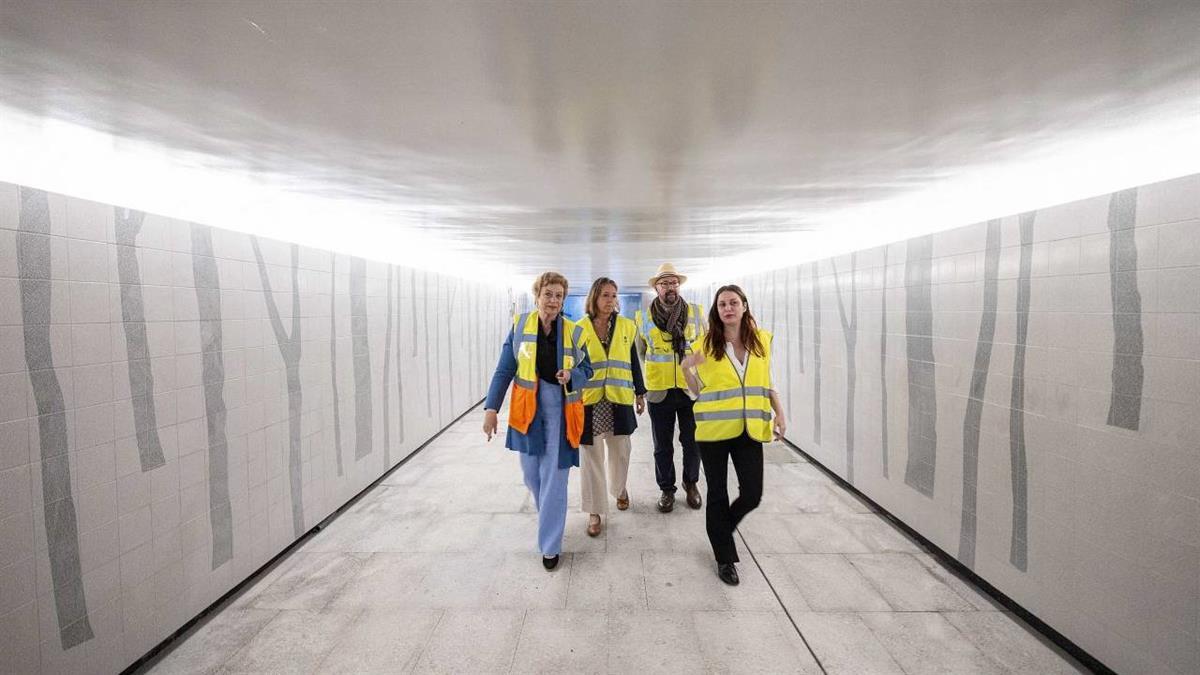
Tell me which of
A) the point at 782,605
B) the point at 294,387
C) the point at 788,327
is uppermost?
the point at 788,327

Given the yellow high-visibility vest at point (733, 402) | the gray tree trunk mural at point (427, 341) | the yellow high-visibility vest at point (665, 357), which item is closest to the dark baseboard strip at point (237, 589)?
the gray tree trunk mural at point (427, 341)

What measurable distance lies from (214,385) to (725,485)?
2971mm

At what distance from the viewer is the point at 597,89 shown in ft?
5.30

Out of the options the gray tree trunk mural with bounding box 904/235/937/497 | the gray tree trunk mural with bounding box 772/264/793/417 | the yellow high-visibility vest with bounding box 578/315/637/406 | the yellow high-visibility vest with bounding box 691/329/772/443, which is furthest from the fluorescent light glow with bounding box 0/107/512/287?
the gray tree trunk mural with bounding box 772/264/793/417

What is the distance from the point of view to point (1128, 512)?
217 centimetres

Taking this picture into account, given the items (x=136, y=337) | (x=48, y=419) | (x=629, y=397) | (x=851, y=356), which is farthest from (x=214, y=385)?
(x=851, y=356)

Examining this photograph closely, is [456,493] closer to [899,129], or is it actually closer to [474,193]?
[474,193]

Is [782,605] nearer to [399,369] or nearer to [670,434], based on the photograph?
[670,434]

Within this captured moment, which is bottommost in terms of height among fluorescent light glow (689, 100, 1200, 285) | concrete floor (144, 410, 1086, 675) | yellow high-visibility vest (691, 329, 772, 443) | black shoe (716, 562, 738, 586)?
concrete floor (144, 410, 1086, 675)

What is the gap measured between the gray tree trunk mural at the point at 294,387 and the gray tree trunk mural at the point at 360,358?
0.81 metres

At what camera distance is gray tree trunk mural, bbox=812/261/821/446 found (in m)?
5.39

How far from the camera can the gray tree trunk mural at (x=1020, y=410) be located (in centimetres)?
267

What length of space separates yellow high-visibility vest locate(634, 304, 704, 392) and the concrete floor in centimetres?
104

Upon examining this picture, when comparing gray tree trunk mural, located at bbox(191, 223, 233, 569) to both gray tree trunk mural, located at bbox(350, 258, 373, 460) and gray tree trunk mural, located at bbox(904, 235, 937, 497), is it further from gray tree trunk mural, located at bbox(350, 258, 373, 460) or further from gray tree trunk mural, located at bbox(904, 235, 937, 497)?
gray tree trunk mural, located at bbox(904, 235, 937, 497)
